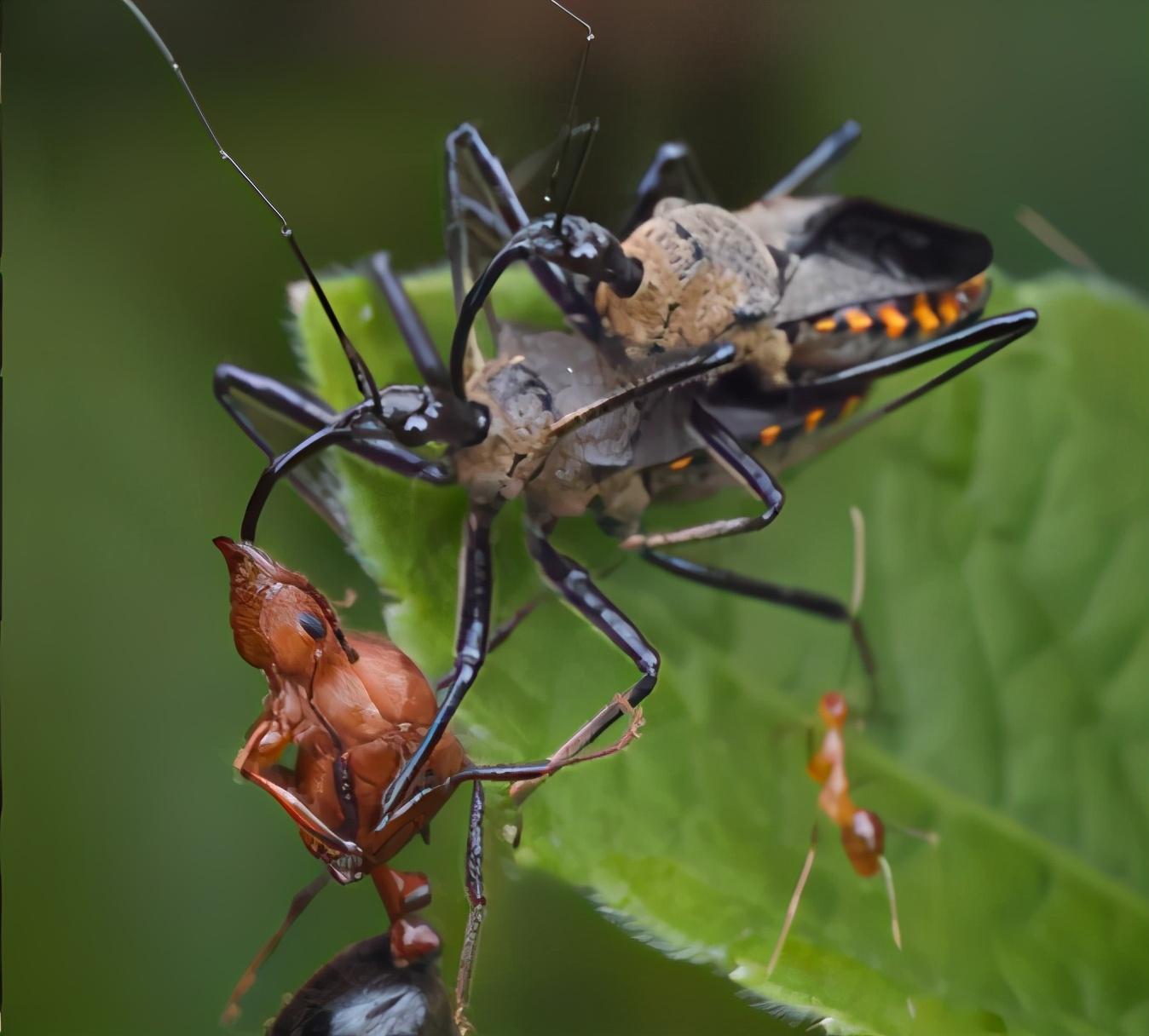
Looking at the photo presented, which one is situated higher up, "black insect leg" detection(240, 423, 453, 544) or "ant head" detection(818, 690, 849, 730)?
"black insect leg" detection(240, 423, 453, 544)

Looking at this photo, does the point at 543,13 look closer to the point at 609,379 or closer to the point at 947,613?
the point at 609,379

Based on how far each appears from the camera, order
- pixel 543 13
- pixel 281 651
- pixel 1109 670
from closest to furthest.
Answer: pixel 281 651 < pixel 1109 670 < pixel 543 13

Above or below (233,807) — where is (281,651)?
above

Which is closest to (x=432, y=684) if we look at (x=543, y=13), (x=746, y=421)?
(x=746, y=421)

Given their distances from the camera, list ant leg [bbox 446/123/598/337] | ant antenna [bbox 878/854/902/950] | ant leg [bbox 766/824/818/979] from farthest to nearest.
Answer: ant leg [bbox 446/123/598/337]
ant antenna [bbox 878/854/902/950]
ant leg [bbox 766/824/818/979]

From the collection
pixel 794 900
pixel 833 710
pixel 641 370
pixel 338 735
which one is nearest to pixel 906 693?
pixel 833 710

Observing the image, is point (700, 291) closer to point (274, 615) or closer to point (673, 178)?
point (673, 178)

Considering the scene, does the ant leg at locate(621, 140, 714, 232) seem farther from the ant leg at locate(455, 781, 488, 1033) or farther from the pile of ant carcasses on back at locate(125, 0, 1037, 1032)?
the ant leg at locate(455, 781, 488, 1033)

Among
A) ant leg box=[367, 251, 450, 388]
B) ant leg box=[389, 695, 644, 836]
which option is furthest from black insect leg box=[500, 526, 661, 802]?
ant leg box=[367, 251, 450, 388]
